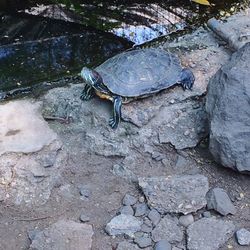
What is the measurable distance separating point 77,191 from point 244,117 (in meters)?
Answer: 1.13

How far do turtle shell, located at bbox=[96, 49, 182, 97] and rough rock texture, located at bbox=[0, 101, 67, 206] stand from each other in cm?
55

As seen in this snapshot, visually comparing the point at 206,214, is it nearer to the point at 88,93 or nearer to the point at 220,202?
the point at 220,202

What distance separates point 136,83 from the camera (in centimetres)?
373

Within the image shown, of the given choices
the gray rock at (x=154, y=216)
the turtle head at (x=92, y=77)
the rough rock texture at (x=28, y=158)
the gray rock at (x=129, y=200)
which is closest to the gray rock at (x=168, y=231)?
the gray rock at (x=154, y=216)

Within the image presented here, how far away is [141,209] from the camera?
3.28m

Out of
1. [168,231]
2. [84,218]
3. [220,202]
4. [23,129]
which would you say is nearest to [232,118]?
[220,202]

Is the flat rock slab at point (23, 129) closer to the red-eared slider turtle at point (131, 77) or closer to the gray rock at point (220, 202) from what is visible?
the red-eared slider turtle at point (131, 77)

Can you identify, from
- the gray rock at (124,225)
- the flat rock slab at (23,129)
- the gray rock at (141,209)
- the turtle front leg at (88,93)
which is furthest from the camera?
the turtle front leg at (88,93)

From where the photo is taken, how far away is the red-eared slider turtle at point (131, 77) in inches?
147

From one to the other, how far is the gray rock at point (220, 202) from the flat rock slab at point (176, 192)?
4 cm

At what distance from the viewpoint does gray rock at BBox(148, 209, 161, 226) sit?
3191 millimetres

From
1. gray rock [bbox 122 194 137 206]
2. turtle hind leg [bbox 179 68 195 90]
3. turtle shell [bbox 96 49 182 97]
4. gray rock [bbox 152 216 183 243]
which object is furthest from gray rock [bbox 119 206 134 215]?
turtle hind leg [bbox 179 68 195 90]

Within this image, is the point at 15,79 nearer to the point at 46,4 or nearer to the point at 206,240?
the point at 46,4

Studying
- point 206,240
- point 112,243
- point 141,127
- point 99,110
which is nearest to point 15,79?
point 99,110
